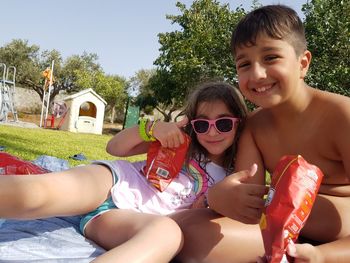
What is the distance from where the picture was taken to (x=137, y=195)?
87.9 inches

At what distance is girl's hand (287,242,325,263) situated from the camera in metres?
1.36

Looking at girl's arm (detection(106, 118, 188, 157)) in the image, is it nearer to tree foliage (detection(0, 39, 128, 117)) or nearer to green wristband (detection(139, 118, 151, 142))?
green wristband (detection(139, 118, 151, 142))

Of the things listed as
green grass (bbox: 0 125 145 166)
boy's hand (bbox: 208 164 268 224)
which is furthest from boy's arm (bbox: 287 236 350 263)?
green grass (bbox: 0 125 145 166)

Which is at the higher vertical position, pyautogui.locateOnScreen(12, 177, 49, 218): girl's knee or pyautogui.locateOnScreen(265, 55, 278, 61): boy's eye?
pyautogui.locateOnScreen(265, 55, 278, 61): boy's eye

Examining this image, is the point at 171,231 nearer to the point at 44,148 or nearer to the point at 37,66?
the point at 44,148

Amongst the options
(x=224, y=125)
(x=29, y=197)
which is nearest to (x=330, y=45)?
(x=224, y=125)

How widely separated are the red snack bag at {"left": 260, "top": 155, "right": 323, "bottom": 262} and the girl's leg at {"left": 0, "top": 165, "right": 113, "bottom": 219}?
95cm

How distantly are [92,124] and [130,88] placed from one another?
1969 cm

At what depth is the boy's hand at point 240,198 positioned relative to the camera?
162 cm

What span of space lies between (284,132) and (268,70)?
0.40 metres

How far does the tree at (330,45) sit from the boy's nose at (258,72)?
1204 cm

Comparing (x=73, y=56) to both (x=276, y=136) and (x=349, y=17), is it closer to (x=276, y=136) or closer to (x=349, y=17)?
(x=349, y=17)

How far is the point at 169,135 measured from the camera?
2297 millimetres

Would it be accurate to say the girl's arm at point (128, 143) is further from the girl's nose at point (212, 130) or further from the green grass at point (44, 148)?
Result: the green grass at point (44, 148)
